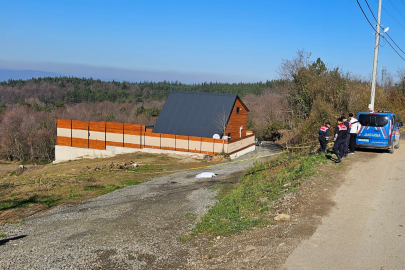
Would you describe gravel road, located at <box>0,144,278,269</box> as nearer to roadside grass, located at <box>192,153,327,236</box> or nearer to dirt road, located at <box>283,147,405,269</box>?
roadside grass, located at <box>192,153,327,236</box>

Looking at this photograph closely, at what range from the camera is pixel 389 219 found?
8133 millimetres

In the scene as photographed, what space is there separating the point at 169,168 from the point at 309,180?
13864 mm

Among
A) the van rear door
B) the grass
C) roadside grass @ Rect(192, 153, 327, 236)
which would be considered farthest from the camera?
the van rear door

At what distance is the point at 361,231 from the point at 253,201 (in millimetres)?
3373

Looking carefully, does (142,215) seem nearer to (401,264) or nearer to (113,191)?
(113,191)

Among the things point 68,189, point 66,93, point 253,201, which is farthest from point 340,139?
point 66,93

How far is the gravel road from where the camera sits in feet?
25.1

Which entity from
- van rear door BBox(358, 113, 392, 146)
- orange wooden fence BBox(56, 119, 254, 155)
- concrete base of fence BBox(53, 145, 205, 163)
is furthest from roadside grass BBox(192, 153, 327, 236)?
concrete base of fence BBox(53, 145, 205, 163)

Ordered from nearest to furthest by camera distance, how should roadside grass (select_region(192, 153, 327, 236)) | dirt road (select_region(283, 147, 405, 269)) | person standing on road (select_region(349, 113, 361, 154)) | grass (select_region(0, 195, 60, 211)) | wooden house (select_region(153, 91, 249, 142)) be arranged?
1. dirt road (select_region(283, 147, 405, 269))
2. roadside grass (select_region(192, 153, 327, 236))
3. grass (select_region(0, 195, 60, 211))
4. person standing on road (select_region(349, 113, 361, 154))
5. wooden house (select_region(153, 91, 249, 142))

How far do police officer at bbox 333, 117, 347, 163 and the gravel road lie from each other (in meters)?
5.05

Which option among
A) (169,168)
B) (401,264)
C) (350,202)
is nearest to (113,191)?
(169,168)

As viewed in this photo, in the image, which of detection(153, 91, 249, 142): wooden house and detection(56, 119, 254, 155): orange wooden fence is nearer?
detection(56, 119, 254, 155): orange wooden fence

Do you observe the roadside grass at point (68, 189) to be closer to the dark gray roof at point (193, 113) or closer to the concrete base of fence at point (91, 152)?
the concrete base of fence at point (91, 152)

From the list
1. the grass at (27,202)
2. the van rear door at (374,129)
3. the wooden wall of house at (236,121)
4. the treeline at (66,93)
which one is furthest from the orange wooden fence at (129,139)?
the treeline at (66,93)
